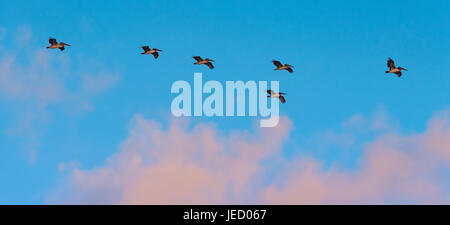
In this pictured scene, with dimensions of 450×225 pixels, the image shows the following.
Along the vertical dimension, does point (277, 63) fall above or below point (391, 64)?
above

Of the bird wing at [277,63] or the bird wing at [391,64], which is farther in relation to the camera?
the bird wing at [277,63]

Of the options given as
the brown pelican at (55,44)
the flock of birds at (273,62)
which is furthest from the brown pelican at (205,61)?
the brown pelican at (55,44)

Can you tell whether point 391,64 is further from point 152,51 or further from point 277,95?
point 152,51

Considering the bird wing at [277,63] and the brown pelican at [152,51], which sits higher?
the brown pelican at [152,51]

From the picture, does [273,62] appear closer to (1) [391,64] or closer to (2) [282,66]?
(2) [282,66]

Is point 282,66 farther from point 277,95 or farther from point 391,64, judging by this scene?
point 391,64

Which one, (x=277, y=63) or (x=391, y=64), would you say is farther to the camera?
(x=277, y=63)

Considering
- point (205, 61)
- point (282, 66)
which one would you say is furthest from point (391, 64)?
point (205, 61)

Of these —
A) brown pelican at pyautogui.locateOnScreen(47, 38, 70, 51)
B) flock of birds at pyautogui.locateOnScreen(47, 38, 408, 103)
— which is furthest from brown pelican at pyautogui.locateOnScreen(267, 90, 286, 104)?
brown pelican at pyautogui.locateOnScreen(47, 38, 70, 51)

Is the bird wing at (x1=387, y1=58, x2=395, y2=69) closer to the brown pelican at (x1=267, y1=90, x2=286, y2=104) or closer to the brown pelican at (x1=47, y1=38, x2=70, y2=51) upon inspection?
the brown pelican at (x1=267, y1=90, x2=286, y2=104)

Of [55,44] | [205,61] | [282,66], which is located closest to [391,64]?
[282,66]

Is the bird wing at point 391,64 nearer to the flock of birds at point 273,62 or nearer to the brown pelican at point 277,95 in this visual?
the flock of birds at point 273,62
